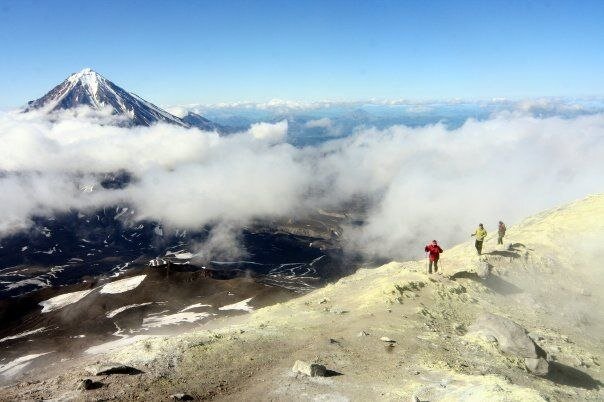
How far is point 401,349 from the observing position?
25.6 m

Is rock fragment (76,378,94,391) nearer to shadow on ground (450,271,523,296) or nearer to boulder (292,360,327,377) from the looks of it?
boulder (292,360,327,377)

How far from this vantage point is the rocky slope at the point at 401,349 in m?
19.7

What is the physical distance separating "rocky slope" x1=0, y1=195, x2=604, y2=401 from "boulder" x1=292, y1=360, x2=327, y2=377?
315 mm

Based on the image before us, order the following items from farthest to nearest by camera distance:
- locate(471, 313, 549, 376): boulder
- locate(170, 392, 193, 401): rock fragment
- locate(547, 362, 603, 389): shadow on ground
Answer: locate(547, 362, 603, 389): shadow on ground < locate(471, 313, 549, 376): boulder < locate(170, 392, 193, 401): rock fragment

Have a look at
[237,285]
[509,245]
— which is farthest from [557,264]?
[237,285]

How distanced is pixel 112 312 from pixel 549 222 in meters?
126

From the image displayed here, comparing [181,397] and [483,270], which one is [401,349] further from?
[483,270]

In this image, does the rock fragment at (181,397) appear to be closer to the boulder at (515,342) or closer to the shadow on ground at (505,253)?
the boulder at (515,342)

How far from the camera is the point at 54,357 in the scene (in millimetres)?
89125

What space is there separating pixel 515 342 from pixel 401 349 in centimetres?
764

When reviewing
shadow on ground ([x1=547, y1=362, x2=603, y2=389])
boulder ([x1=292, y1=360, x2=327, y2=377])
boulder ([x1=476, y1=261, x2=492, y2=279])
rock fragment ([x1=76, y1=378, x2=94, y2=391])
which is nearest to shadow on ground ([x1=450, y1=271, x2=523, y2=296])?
boulder ([x1=476, y1=261, x2=492, y2=279])

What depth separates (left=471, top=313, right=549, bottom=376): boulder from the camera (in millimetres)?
24188

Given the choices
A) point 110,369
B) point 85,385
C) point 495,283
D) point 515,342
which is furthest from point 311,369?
point 495,283

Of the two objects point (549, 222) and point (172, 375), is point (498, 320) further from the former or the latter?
point (549, 222)
